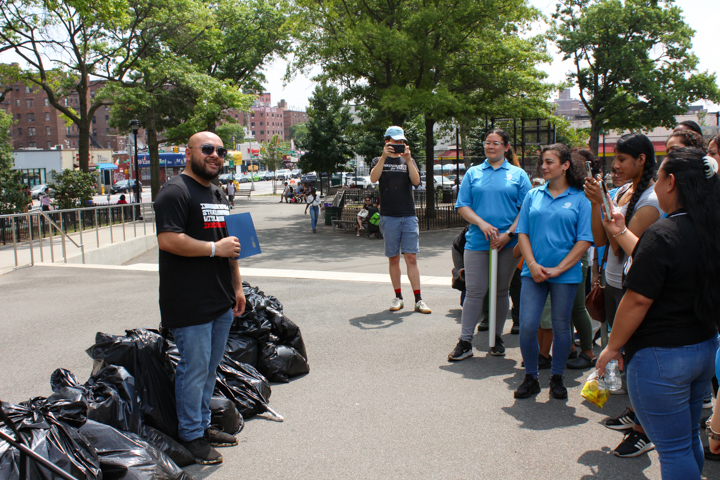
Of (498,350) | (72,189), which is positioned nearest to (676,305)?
(498,350)

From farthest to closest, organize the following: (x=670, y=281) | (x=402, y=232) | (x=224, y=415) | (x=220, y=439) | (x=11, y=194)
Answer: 1. (x=11, y=194)
2. (x=402, y=232)
3. (x=224, y=415)
4. (x=220, y=439)
5. (x=670, y=281)

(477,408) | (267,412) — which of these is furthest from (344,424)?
(477,408)

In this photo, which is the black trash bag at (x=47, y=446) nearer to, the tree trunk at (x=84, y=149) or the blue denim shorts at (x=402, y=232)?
the blue denim shorts at (x=402, y=232)

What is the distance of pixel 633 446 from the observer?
3326 mm

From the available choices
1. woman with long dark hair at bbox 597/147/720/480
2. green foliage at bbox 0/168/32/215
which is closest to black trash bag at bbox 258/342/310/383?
woman with long dark hair at bbox 597/147/720/480

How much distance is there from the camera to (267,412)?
3969mm

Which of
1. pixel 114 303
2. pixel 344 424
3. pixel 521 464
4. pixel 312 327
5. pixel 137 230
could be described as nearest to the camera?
pixel 521 464

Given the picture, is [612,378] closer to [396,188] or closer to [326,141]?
[396,188]

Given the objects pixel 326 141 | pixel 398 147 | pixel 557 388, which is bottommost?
pixel 557 388

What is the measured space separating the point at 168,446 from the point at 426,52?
1548cm

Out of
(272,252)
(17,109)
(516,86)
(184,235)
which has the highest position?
(17,109)

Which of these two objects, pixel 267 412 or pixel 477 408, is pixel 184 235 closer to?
pixel 267 412

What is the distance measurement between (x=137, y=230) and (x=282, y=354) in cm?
1235

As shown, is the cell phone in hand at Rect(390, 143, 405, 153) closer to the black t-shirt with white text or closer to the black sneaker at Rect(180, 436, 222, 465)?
the black sneaker at Rect(180, 436, 222, 465)
